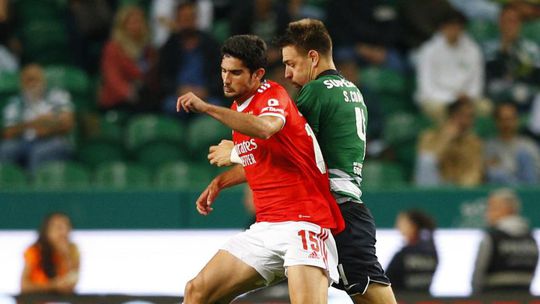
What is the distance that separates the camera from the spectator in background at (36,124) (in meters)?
11.6

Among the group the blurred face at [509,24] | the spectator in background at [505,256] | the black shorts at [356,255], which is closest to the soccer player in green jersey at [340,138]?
the black shorts at [356,255]

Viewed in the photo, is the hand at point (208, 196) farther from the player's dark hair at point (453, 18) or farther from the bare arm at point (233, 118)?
the player's dark hair at point (453, 18)

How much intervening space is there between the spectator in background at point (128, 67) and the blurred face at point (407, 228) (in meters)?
3.17

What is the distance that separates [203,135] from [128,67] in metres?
1.17

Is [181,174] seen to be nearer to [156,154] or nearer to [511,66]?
[156,154]

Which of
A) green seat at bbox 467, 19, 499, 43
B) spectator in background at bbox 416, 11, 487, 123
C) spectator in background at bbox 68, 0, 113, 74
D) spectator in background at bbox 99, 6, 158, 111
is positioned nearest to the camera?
spectator in background at bbox 99, 6, 158, 111

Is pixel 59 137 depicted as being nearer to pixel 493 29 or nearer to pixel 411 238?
pixel 411 238

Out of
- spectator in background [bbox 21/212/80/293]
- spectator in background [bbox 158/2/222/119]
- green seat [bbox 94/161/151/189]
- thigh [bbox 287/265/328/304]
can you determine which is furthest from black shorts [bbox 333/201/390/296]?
spectator in background [bbox 158/2/222/119]

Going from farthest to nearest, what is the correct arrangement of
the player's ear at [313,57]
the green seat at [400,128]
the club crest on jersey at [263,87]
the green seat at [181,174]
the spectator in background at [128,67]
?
the spectator in background at [128,67] → the green seat at [400,128] → the green seat at [181,174] → the player's ear at [313,57] → the club crest on jersey at [263,87]

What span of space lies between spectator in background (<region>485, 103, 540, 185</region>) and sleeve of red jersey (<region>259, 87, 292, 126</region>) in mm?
5440

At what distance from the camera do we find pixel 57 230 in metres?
10.3

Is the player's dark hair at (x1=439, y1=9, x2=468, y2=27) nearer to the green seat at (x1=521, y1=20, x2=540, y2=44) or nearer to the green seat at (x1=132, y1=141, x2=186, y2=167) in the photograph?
the green seat at (x1=521, y1=20, x2=540, y2=44)

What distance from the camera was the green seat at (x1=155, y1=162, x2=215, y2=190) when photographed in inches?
448

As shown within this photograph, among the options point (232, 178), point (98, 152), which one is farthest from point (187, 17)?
point (232, 178)
